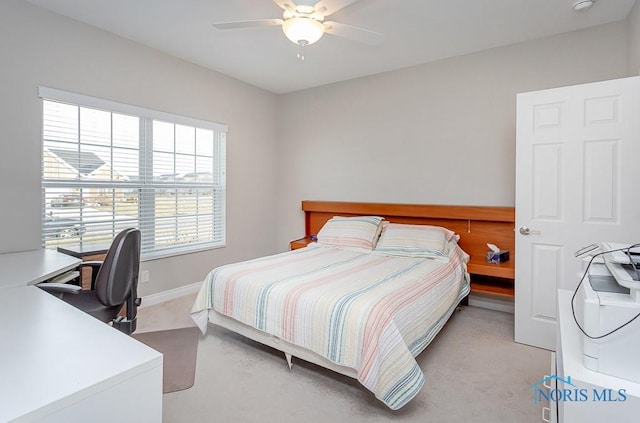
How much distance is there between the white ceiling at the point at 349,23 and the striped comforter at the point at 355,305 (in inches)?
81.0

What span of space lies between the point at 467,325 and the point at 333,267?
137cm

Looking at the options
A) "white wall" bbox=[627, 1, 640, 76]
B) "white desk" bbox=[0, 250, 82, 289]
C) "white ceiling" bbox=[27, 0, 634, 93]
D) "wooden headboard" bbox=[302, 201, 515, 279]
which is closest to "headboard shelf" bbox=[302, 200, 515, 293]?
"wooden headboard" bbox=[302, 201, 515, 279]

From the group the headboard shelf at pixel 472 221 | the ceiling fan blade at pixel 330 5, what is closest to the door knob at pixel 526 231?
the headboard shelf at pixel 472 221

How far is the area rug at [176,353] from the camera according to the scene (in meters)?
2.17

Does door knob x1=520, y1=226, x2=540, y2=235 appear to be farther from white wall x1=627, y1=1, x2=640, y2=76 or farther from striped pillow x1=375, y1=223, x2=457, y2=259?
white wall x1=627, y1=1, x2=640, y2=76

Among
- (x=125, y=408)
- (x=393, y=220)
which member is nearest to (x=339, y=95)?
(x=393, y=220)

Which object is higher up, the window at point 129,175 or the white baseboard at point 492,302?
the window at point 129,175

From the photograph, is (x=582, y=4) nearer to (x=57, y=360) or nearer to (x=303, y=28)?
(x=303, y=28)

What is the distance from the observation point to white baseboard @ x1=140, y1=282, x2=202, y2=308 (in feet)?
11.5

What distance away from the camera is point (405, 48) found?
339 centimetres

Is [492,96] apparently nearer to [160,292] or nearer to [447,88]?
[447,88]

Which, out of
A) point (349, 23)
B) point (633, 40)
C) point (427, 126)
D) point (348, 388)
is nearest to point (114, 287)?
point (348, 388)

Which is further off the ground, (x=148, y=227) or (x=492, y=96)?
(x=492, y=96)

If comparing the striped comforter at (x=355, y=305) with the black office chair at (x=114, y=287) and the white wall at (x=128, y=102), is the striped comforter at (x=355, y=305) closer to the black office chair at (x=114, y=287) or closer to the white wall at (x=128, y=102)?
the black office chair at (x=114, y=287)
